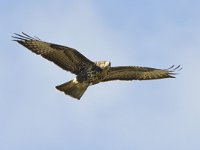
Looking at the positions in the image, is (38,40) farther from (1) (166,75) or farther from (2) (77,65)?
(1) (166,75)

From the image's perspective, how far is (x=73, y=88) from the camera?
23.0m

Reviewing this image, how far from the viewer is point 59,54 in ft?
76.0

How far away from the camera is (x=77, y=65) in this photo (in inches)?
918

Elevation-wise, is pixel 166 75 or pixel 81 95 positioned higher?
pixel 166 75

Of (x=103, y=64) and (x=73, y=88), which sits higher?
(x=103, y=64)

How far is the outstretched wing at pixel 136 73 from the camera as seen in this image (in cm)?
2381

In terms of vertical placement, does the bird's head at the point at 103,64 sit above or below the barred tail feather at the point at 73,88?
above

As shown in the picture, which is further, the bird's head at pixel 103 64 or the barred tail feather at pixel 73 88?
the bird's head at pixel 103 64

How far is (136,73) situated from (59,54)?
2230 mm

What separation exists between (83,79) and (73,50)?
761 mm

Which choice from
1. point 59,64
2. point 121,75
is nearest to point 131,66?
point 121,75

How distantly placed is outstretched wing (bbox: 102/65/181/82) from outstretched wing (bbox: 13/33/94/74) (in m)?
0.81

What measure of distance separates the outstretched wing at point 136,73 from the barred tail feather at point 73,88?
2.55 feet

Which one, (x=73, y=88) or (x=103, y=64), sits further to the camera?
(x=103, y=64)
